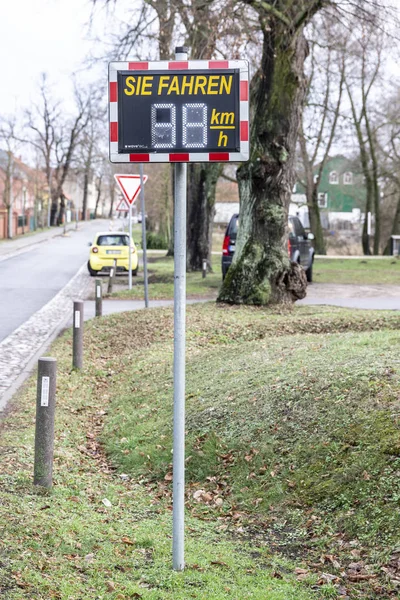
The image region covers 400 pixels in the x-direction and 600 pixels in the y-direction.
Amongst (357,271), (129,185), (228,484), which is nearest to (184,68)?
(228,484)

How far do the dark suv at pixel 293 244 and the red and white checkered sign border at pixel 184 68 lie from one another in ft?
53.8

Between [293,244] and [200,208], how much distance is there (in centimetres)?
742

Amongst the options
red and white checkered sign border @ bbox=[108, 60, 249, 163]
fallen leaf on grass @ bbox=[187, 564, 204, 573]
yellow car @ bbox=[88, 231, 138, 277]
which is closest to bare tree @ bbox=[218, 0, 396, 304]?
fallen leaf on grass @ bbox=[187, 564, 204, 573]

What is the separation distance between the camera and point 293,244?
23.5 m

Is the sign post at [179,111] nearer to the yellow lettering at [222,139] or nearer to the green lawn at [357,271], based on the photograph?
the yellow lettering at [222,139]

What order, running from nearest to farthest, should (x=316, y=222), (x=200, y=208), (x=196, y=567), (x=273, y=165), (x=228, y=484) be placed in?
(x=196, y=567), (x=228, y=484), (x=273, y=165), (x=200, y=208), (x=316, y=222)

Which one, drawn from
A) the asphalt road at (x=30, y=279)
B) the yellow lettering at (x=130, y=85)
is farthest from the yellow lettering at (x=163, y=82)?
the asphalt road at (x=30, y=279)

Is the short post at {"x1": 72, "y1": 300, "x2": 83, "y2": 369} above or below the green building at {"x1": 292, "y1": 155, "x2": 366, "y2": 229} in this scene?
below

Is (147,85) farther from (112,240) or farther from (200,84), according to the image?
(112,240)

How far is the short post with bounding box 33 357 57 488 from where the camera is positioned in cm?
628

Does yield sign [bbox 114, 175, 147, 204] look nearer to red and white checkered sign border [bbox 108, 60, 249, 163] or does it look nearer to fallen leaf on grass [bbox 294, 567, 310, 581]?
red and white checkered sign border [bbox 108, 60, 249, 163]

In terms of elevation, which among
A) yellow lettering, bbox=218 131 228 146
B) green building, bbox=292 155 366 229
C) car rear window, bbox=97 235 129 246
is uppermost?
green building, bbox=292 155 366 229

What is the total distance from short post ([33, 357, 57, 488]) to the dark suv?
49.2 feet

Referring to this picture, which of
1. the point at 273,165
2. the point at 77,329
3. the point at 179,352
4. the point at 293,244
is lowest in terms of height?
the point at 77,329
